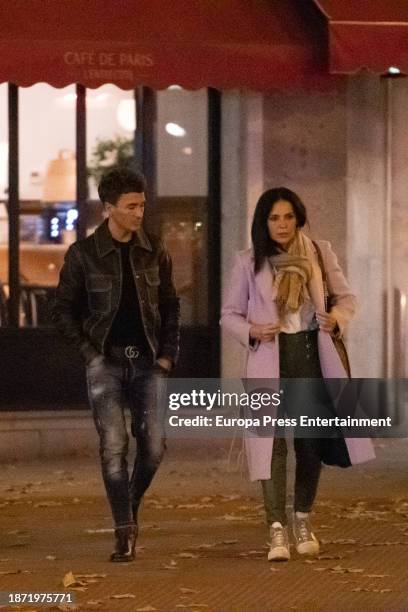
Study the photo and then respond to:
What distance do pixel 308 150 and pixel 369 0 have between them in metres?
1.56

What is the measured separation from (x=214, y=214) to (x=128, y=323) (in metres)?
4.64

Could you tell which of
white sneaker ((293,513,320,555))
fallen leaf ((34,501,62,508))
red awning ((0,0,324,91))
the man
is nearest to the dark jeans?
the man

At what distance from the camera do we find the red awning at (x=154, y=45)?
1091cm

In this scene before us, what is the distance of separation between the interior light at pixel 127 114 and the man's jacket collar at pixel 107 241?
14.6 ft

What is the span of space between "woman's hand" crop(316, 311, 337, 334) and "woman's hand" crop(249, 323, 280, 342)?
210mm

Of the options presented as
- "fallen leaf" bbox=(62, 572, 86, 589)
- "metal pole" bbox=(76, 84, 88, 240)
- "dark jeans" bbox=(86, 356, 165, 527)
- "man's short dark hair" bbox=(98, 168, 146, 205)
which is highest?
"metal pole" bbox=(76, 84, 88, 240)

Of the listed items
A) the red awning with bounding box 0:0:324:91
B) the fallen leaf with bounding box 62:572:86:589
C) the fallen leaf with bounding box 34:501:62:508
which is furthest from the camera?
the red awning with bounding box 0:0:324:91

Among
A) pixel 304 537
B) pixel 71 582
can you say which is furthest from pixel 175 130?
pixel 71 582

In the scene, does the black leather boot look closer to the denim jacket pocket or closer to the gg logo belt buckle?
the gg logo belt buckle

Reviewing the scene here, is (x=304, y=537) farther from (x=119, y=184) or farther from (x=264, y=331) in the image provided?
(x=119, y=184)

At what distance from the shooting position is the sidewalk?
7.37 m

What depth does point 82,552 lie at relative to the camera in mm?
8516

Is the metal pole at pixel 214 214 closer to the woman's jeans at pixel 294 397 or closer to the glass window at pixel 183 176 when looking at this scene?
the glass window at pixel 183 176

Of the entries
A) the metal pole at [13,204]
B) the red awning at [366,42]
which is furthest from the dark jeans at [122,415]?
the metal pole at [13,204]
